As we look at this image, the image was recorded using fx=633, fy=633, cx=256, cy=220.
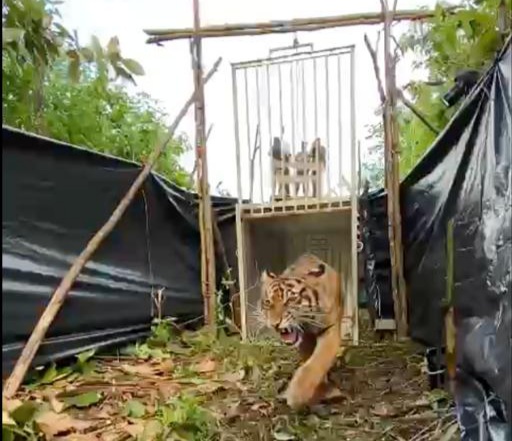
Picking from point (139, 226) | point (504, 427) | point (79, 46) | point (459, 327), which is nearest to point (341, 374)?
point (459, 327)

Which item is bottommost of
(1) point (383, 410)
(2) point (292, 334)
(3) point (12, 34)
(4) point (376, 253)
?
(1) point (383, 410)

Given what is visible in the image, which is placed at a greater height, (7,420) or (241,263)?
(241,263)

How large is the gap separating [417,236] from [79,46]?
1.68m

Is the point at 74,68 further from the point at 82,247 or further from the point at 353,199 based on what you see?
the point at 353,199

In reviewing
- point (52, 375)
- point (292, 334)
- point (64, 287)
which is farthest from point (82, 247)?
point (292, 334)

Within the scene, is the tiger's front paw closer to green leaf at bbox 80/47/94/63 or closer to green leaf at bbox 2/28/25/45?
green leaf at bbox 80/47/94/63

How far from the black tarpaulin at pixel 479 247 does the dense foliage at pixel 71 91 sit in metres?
0.97

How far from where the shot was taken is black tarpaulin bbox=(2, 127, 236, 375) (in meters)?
2.10

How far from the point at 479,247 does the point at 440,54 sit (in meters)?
→ 1.02

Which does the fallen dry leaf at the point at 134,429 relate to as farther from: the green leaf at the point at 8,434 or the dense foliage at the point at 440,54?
the dense foliage at the point at 440,54

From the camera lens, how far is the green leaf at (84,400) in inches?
77.1

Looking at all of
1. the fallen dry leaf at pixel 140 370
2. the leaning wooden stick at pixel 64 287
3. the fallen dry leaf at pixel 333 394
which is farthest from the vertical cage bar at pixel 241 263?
the fallen dry leaf at pixel 333 394

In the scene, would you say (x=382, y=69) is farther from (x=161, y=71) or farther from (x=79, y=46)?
(x=79, y=46)

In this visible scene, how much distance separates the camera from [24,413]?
1.54 metres
